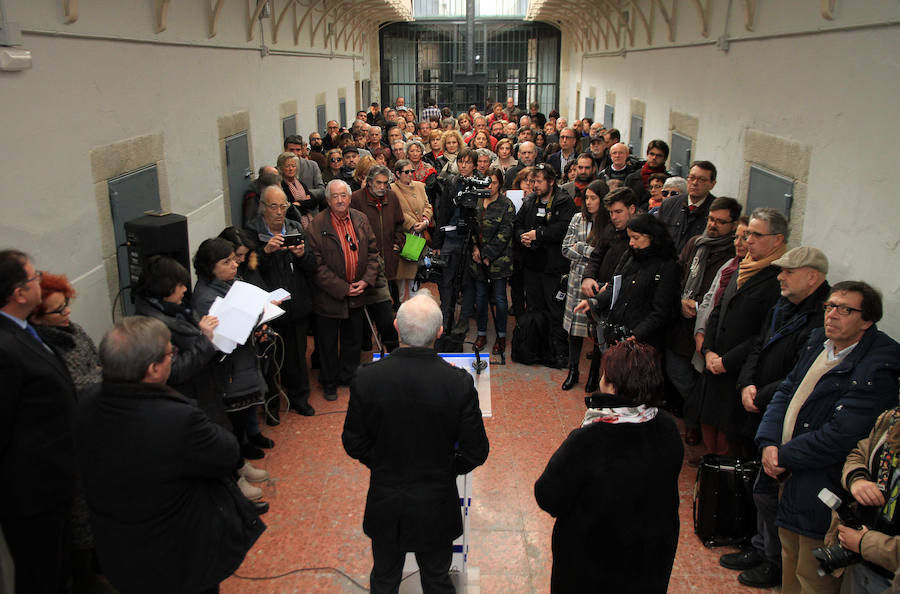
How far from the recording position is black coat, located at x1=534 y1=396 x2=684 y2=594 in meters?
2.33

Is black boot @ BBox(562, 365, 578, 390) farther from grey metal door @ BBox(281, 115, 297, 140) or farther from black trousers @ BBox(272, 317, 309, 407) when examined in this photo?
grey metal door @ BBox(281, 115, 297, 140)

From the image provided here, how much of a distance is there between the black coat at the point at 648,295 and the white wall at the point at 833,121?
962 millimetres

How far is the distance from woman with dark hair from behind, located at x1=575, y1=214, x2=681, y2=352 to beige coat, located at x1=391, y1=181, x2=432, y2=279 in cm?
236

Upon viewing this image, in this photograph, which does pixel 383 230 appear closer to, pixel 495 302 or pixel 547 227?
pixel 495 302

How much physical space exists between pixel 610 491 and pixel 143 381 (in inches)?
66.0

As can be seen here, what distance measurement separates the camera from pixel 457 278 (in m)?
6.39

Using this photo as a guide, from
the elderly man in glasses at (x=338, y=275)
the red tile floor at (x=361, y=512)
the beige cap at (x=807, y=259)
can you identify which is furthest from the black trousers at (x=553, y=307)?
the beige cap at (x=807, y=259)

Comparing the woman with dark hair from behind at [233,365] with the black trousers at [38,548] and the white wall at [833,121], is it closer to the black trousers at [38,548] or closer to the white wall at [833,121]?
the black trousers at [38,548]

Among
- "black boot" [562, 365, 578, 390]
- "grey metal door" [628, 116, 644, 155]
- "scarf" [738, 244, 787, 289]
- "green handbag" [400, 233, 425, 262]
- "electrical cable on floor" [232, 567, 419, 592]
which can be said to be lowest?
"electrical cable on floor" [232, 567, 419, 592]

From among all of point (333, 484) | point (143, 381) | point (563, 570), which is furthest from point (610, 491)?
point (333, 484)

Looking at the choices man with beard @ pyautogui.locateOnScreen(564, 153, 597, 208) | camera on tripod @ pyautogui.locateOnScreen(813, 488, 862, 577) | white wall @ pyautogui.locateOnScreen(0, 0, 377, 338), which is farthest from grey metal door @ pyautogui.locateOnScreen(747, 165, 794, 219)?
white wall @ pyautogui.locateOnScreen(0, 0, 377, 338)

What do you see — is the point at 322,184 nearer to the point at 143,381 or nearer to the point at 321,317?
the point at 321,317

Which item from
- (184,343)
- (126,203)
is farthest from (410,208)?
(184,343)

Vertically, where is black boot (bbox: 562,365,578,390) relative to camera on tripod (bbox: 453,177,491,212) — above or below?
below
